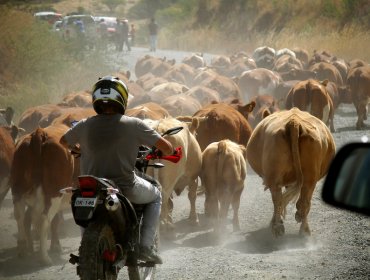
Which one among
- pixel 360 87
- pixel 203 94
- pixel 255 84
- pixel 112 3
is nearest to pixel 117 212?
pixel 203 94

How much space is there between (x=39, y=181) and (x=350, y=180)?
7.45 metres

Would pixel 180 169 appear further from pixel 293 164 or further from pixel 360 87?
pixel 360 87

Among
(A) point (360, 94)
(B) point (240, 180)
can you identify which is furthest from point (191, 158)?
(A) point (360, 94)

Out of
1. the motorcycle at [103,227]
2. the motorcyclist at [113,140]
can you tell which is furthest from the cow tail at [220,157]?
the motorcycle at [103,227]

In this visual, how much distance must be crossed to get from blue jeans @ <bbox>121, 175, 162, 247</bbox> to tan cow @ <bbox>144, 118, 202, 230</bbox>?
3.94 m

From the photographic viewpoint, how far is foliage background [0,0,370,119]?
28.4 meters

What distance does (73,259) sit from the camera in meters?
6.34

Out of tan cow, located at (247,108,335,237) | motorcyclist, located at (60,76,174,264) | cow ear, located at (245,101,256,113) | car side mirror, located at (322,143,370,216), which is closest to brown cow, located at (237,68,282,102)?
cow ear, located at (245,101,256,113)

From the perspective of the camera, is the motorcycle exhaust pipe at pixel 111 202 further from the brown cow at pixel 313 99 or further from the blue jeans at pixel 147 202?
the brown cow at pixel 313 99

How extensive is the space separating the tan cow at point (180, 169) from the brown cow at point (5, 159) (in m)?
2.01

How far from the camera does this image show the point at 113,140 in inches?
262

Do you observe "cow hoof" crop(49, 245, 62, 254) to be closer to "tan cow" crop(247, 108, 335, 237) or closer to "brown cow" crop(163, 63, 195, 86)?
"tan cow" crop(247, 108, 335, 237)

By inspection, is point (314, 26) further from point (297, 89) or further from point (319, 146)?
point (319, 146)

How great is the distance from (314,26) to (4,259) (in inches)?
2051
